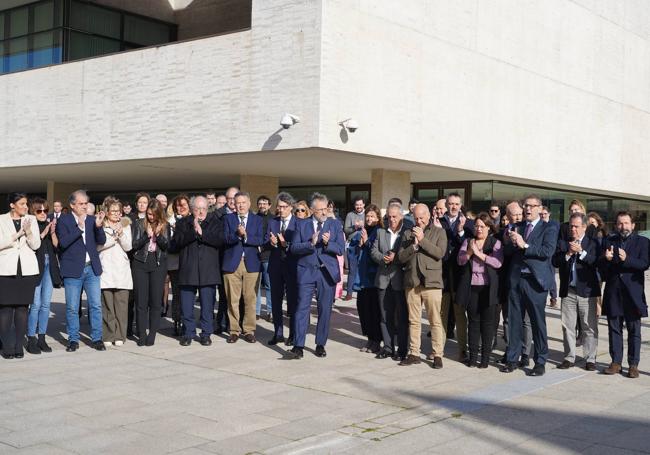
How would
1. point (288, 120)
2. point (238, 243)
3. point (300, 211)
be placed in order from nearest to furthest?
point (300, 211) → point (238, 243) → point (288, 120)

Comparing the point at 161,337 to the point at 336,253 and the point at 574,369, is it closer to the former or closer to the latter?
the point at 336,253

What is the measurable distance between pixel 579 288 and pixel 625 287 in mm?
544

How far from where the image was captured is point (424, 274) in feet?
28.5

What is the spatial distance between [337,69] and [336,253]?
26.5 ft

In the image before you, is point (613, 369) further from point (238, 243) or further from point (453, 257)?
point (238, 243)

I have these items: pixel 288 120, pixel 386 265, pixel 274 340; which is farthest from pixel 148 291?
pixel 288 120

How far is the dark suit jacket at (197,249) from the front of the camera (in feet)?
32.5

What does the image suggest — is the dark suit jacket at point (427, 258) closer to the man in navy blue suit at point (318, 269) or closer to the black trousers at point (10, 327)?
the man in navy blue suit at point (318, 269)

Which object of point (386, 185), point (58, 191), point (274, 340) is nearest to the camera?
point (274, 340)

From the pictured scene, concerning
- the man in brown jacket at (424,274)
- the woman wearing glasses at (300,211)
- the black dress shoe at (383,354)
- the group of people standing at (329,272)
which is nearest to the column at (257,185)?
the group of people standing at (329,272)

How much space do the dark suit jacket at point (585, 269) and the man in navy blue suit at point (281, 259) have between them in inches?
125

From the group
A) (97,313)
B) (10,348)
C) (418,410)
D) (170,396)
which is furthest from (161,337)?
(418,410)

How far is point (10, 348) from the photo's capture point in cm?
867

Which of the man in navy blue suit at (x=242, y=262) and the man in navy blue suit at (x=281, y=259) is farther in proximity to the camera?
the man in navy blue suit at (x=242, y=262)
